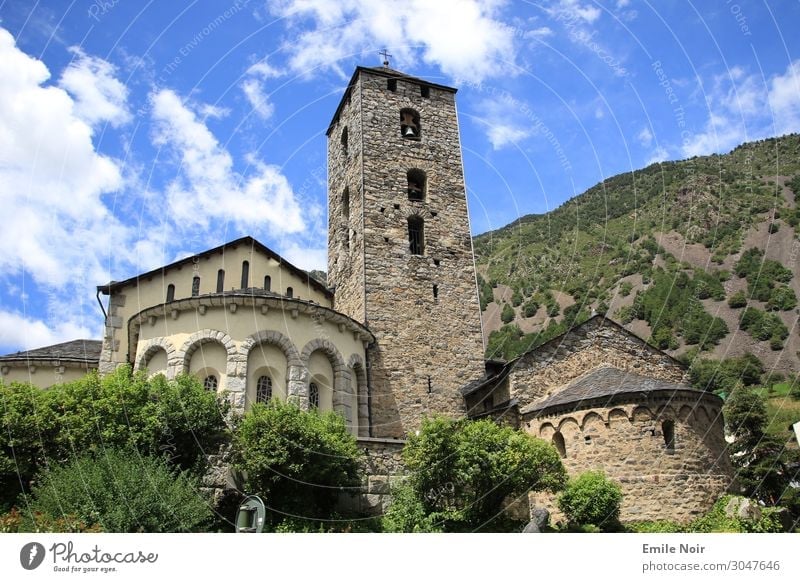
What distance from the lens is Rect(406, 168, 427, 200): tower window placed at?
106ft

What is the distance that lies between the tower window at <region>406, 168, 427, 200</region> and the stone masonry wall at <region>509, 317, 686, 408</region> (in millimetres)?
11108

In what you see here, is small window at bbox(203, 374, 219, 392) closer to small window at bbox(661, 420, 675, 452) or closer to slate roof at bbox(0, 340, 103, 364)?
slate roof at bbox(0, 340, 103, 364)

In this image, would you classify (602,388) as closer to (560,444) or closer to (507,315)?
(560,444)

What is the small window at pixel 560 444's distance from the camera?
22.5m

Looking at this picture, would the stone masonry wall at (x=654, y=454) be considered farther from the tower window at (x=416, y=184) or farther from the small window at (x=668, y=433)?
the tower window at (x=416, y=184)

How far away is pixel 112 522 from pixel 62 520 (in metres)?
1.14

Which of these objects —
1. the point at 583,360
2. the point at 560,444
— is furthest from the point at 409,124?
the point at 560,444

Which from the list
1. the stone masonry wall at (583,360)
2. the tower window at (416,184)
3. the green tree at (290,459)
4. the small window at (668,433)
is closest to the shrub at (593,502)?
the small window at (668,433)

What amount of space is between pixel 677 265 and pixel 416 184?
76.8 m

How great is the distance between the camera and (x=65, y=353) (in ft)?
92.1

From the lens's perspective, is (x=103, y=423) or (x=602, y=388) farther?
(x=602, y=388)

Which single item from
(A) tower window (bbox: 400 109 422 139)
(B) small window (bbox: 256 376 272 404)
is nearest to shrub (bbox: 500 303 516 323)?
(A) tower window (bbox: 400 109 422 139)

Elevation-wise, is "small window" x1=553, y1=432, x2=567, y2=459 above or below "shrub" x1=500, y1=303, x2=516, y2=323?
below
